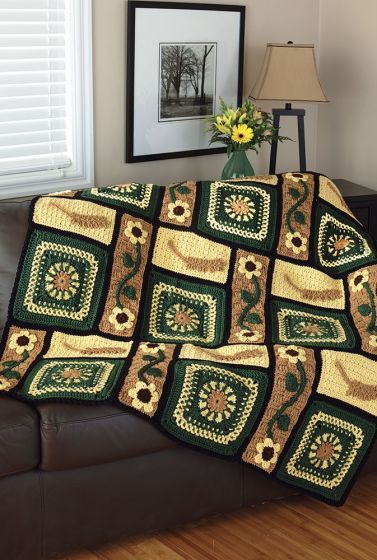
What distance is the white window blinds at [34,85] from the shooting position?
10.4 ft

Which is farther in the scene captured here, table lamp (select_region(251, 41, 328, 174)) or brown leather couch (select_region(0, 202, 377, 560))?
table lamp (select_region(251, 41, 328, 174))

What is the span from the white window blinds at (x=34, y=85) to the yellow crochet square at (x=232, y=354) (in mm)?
1082

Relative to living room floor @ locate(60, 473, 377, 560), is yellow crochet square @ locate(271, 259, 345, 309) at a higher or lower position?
higher

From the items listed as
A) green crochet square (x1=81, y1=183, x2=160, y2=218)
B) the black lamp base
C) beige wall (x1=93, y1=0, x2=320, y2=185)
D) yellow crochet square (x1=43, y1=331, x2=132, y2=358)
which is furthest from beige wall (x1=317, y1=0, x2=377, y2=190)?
yellow crochet square (x1=43, y1=331, x2=132, y2=358)

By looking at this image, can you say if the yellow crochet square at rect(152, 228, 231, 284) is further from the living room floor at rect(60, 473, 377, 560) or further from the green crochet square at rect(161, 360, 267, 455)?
the living room floor at rect(60, 473, 377, 560)

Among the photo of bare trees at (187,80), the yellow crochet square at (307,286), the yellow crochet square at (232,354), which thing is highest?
the photo of bare trees at (187,80)

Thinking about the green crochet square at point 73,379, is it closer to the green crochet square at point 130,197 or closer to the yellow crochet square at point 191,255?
the yellow crochet square at point 191,255

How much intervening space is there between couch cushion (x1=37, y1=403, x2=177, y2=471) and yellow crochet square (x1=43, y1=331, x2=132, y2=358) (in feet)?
0.91

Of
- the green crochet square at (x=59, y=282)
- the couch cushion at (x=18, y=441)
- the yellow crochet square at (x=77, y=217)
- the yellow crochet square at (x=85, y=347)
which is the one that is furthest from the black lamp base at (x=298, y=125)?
the couch cushion at (x=18, y=441)

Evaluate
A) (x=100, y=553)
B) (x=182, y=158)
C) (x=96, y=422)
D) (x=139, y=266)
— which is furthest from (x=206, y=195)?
(x=100, y=553)

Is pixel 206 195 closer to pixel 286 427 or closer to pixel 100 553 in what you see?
pixel 286 427

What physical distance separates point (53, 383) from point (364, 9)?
227 centimetres

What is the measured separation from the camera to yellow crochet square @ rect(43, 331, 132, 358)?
264 cm

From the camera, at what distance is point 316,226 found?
3096 millimetres
